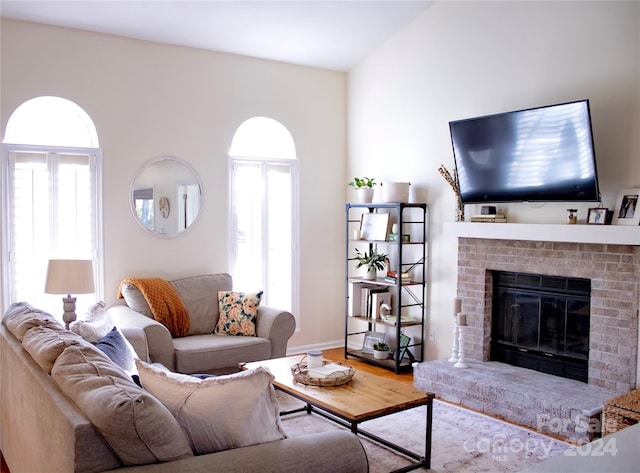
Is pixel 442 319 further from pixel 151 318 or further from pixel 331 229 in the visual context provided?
pixel 151 318

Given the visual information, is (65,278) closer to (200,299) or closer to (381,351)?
(200,299)

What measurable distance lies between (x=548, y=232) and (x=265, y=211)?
104 inches

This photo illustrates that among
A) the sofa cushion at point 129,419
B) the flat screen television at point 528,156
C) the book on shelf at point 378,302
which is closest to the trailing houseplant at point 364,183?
the book on shelf at point 378,302

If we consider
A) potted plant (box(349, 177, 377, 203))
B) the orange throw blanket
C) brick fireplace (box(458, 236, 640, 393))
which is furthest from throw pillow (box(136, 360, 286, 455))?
potted plant (box(349, 177, 377, 203))

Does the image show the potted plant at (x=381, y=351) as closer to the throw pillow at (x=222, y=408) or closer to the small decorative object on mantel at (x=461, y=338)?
the small decorative object on mantel at (x=461, y=338)

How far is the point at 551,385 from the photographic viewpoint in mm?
4133

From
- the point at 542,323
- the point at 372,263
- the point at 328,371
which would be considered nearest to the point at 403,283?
the point at 372,263

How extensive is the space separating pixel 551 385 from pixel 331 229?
2.76m

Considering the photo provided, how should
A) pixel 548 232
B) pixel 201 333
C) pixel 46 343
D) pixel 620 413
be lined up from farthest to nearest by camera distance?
pixel 201 333 → pixel 548 232 → pixel 620 413 → pixel 46 343

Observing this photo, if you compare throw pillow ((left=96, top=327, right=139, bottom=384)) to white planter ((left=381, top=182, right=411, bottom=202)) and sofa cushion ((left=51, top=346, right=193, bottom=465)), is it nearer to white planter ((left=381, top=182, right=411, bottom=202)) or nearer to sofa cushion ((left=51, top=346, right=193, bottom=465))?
sofa cushion ((left=51, top=346, right=193, bottom=465))

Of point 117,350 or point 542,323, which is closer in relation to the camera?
point 117,350

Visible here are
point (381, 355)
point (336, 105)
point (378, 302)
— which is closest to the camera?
point (381, 355)

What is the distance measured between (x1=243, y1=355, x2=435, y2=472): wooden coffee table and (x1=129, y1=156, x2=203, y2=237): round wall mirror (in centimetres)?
204

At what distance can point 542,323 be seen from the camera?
4.54 metres
